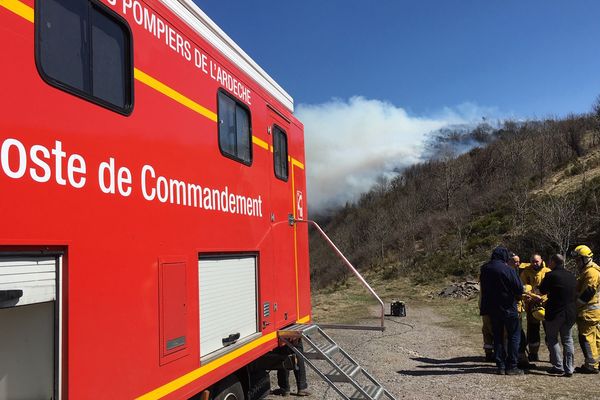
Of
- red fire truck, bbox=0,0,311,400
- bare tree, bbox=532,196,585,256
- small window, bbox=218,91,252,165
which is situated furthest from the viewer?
bare tree, bbox=532,196,585,256

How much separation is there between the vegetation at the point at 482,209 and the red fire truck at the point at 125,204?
68.8 feet

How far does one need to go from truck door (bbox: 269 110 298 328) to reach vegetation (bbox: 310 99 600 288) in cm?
1931

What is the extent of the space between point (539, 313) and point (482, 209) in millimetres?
28287

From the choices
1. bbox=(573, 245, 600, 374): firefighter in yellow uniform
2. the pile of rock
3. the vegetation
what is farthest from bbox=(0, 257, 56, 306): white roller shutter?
the vegetation

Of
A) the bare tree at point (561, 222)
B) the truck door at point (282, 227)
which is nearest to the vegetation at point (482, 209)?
the bare tree at point (561, 222)

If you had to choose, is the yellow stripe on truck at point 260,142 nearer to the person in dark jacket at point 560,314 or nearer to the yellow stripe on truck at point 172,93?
the yellow stripe on truck at point 172,93

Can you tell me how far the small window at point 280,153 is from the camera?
5.44 m

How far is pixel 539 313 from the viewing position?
766 cm

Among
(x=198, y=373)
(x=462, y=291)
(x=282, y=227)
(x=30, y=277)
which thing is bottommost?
(x=462, y=291)

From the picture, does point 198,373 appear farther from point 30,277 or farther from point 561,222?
point 561,222

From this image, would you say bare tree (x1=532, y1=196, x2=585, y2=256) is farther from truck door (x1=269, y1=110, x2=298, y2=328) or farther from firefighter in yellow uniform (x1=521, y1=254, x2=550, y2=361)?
truck door (x1=269, y1=110, x2=298, y2=328)

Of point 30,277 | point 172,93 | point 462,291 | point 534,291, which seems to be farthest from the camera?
point 462,291

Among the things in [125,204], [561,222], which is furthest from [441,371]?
[561,222]

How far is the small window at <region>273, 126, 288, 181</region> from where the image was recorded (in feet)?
17.9
